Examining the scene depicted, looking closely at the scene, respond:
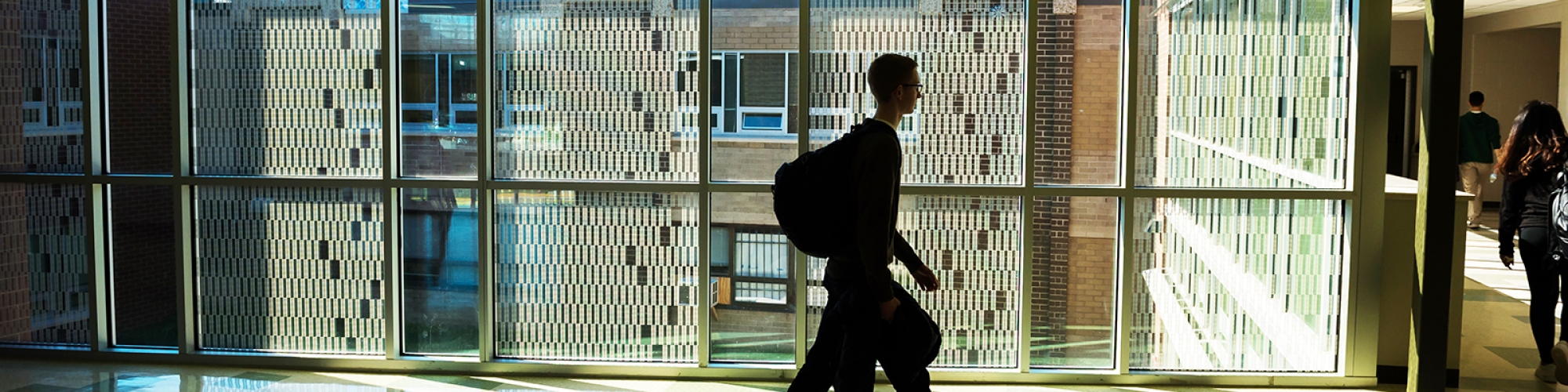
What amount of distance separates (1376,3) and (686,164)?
9.11 ft

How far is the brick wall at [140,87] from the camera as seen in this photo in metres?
5.12

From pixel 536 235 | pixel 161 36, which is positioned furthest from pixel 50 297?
pixel 536 235

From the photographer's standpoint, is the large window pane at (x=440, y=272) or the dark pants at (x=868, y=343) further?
the large window pane at (x=440, y=272)

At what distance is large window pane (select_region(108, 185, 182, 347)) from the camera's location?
527cm

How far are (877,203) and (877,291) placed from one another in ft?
0.78

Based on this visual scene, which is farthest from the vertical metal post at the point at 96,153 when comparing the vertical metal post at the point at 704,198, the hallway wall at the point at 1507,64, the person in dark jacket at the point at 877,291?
the hallway wall at the point at 1507,64

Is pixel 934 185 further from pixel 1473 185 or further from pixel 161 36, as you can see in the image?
pixel 1473 185

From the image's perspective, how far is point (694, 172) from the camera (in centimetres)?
495

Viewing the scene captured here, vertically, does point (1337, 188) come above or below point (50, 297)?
above

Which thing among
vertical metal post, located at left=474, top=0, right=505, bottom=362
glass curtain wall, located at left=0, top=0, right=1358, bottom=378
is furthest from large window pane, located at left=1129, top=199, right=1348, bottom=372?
vertical metal post, located at left=474, top=0, right=505, bottom=362

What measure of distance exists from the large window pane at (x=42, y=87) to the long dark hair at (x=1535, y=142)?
6.05m

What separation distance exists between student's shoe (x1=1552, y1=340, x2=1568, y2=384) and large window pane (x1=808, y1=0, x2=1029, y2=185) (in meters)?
2.33

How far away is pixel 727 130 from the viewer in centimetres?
488

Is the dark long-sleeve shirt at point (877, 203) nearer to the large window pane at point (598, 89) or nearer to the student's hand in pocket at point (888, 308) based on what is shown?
the student's hand in pocket at point (888, 308)
